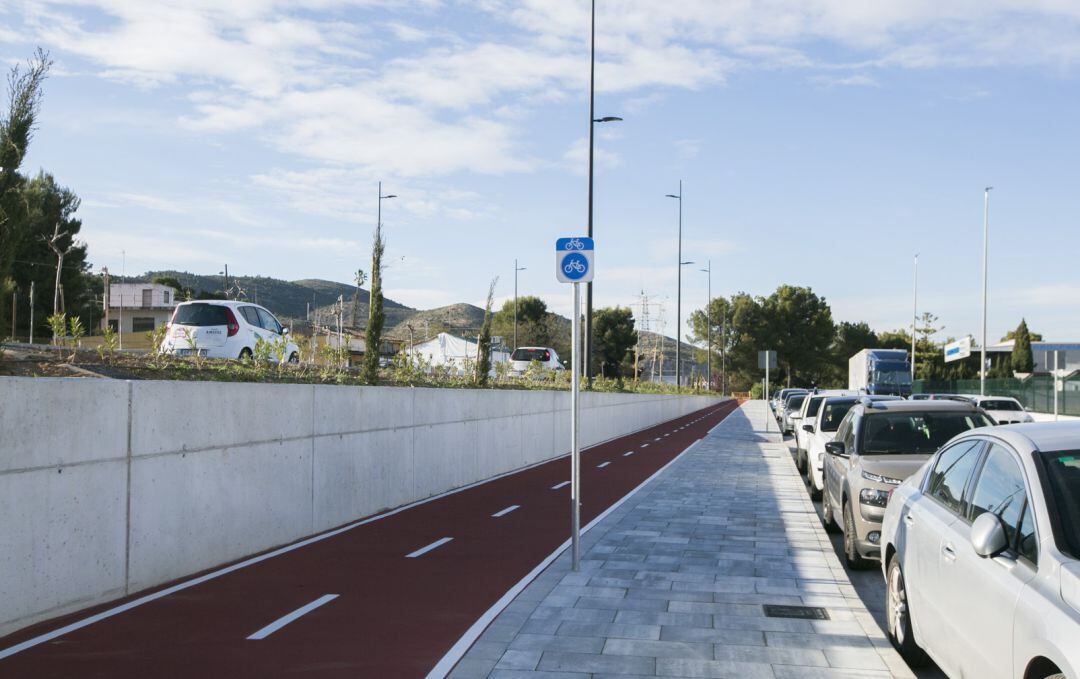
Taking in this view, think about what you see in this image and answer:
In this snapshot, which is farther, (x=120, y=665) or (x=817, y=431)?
(x=817, y=431)

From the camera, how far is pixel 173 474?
328 inches

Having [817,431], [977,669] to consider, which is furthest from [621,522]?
[977,669]

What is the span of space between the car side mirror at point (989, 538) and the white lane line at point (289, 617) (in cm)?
454

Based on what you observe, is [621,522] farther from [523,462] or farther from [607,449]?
[607,449]

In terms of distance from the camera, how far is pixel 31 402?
6.68 meters

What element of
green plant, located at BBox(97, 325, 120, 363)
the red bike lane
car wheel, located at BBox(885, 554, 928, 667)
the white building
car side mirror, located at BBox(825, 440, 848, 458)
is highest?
the white building

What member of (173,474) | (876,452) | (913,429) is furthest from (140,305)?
(876,452)

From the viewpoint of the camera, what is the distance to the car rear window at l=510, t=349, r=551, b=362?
139 feet

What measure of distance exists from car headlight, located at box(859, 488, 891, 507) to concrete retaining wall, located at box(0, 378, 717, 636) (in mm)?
5931

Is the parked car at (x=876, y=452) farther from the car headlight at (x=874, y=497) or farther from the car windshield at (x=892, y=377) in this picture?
the car windshield at (x=892, y=377)

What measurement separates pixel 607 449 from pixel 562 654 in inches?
843

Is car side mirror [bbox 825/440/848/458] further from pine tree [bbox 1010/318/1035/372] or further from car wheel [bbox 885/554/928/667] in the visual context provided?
pine tree [bbox 1010/318/1035/372]

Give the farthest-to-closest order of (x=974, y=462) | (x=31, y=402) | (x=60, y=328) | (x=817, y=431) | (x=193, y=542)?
(x=817, y=431), (x=60, y=328), (x=193, y=542), (x=31, y=402), (x=974, y=462)

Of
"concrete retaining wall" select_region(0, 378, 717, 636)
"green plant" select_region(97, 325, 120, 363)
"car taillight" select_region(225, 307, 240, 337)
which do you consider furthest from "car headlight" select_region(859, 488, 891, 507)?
"car taillight" select_region(225, 307, 240, 337)
